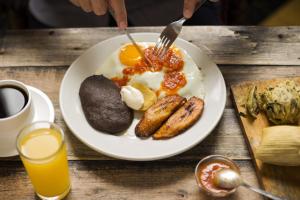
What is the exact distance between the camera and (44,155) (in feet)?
3.93

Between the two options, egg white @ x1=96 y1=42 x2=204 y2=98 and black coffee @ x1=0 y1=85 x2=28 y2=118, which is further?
egg white @ x1=96 y1=42 x2=204 y2=98

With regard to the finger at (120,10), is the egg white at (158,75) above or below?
below

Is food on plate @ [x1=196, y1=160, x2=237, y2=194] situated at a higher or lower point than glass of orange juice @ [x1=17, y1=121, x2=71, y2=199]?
lower

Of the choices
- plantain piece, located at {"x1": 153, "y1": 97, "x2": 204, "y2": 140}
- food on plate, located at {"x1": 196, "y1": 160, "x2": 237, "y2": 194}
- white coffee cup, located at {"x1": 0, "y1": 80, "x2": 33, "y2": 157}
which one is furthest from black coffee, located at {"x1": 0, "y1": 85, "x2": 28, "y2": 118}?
food on plate, located at {"x1": 196, "y1": 160, "x2": 237, "y2": 194}

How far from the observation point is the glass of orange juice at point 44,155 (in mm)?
1191

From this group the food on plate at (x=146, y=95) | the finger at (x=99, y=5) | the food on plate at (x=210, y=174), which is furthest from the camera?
the finger at (x=99, y=5)

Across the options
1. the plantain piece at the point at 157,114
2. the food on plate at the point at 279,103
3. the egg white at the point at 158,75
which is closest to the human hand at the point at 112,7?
the egg white at the point at 158,75

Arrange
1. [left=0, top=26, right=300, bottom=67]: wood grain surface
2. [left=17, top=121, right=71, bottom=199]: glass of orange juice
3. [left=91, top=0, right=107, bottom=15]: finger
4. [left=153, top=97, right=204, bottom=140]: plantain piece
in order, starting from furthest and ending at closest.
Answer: [left=0, top=26, right=300, bottom=67]: wood grain surface, [left=91, top=0, right=107, bottom=15]: finger, [left=153, top=97, right=204, bottom=140]: plantain piece, [left=17, top=121, right=71, bottom=199]: glass of orange juice

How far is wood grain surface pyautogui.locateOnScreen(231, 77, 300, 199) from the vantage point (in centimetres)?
132

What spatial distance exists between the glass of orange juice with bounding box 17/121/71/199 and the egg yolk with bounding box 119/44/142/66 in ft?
1.69

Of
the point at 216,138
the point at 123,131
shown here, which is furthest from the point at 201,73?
the point at 123,131

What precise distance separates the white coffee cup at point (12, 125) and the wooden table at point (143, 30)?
5cm

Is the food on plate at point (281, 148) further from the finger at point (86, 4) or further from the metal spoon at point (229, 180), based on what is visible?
the finger at point (86, 4)

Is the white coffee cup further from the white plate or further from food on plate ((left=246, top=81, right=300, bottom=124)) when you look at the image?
food on plate ((left=246, top=81, right=300, bottom=124))
